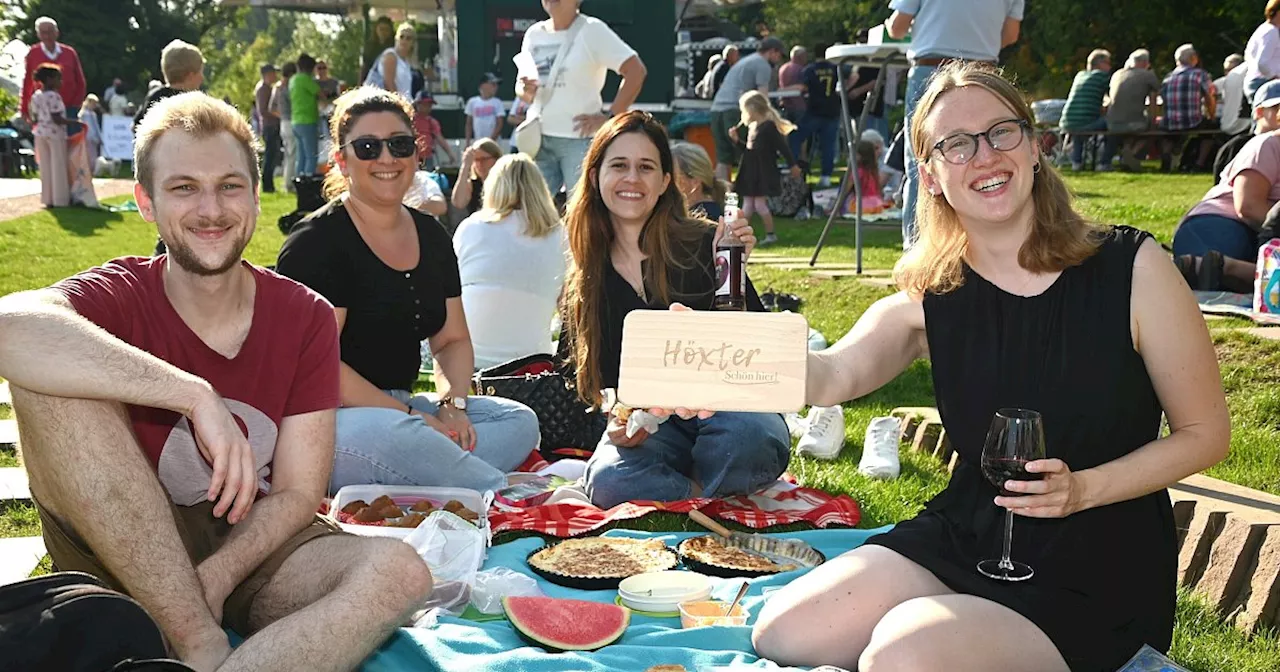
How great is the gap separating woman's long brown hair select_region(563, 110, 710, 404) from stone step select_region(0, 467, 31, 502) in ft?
7.01

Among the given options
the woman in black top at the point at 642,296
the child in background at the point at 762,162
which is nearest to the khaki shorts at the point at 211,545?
the woman in black top at the point at 642,296

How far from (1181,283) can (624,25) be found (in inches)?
646

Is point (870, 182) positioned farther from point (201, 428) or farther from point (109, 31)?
point (109, 31)

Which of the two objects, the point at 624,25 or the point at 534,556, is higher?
the point at 624,25

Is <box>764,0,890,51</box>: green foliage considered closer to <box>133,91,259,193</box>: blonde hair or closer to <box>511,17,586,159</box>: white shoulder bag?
<box>511,17,586,159</box>: white shoulder bag

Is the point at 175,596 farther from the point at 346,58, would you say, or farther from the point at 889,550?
the point at 346,58

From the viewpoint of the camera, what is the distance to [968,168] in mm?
3014

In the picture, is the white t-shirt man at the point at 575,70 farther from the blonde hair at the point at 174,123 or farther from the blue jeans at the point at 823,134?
the blue jeans at the point at 823,134

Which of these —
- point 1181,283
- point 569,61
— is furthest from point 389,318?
point 569,61

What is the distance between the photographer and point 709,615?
3441mm

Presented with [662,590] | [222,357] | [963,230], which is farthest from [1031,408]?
[222,357]

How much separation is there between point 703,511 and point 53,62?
14.4 meters

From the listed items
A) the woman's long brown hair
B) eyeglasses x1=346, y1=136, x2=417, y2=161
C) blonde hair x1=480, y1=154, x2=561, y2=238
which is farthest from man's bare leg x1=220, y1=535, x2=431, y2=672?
blonde hair x1=480, y1=154, x2=561, y2=238

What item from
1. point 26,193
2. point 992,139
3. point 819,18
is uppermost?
point 819,18
